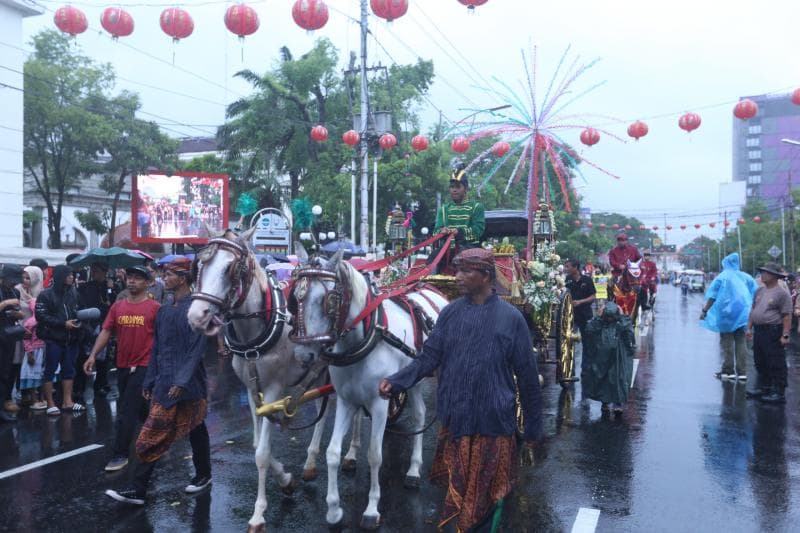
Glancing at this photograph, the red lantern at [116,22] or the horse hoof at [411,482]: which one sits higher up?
the red lantern at [116,22]

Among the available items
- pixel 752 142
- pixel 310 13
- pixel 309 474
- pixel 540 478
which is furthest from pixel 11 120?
pixel 752 142

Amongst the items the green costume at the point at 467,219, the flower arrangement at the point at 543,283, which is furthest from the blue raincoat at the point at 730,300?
the green costume at the point at 467,219

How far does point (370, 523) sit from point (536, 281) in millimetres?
4840

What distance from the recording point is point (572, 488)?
5.89 meters

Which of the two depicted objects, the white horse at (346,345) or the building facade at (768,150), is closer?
the white horse at (346,345)

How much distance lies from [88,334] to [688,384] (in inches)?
349

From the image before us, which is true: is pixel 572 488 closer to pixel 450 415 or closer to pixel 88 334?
pixel 450 415

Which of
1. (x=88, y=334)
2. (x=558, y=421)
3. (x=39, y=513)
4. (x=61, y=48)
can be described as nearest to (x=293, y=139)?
(x=61, y=48)

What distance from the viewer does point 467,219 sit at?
745 cm

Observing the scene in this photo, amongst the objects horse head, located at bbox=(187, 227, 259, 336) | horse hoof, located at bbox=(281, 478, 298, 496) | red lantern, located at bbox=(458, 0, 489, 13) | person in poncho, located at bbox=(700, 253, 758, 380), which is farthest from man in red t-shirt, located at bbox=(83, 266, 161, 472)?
person in poncho, located at bbox=(700, 253, 758, 380)

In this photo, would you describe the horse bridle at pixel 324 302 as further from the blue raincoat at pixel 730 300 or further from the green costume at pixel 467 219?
the blue raincoat at pixel 730 300

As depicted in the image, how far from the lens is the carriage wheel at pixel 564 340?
979 cm

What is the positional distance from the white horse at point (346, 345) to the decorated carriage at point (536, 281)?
251 cm

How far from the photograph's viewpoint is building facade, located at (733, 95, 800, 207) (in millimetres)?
97562
